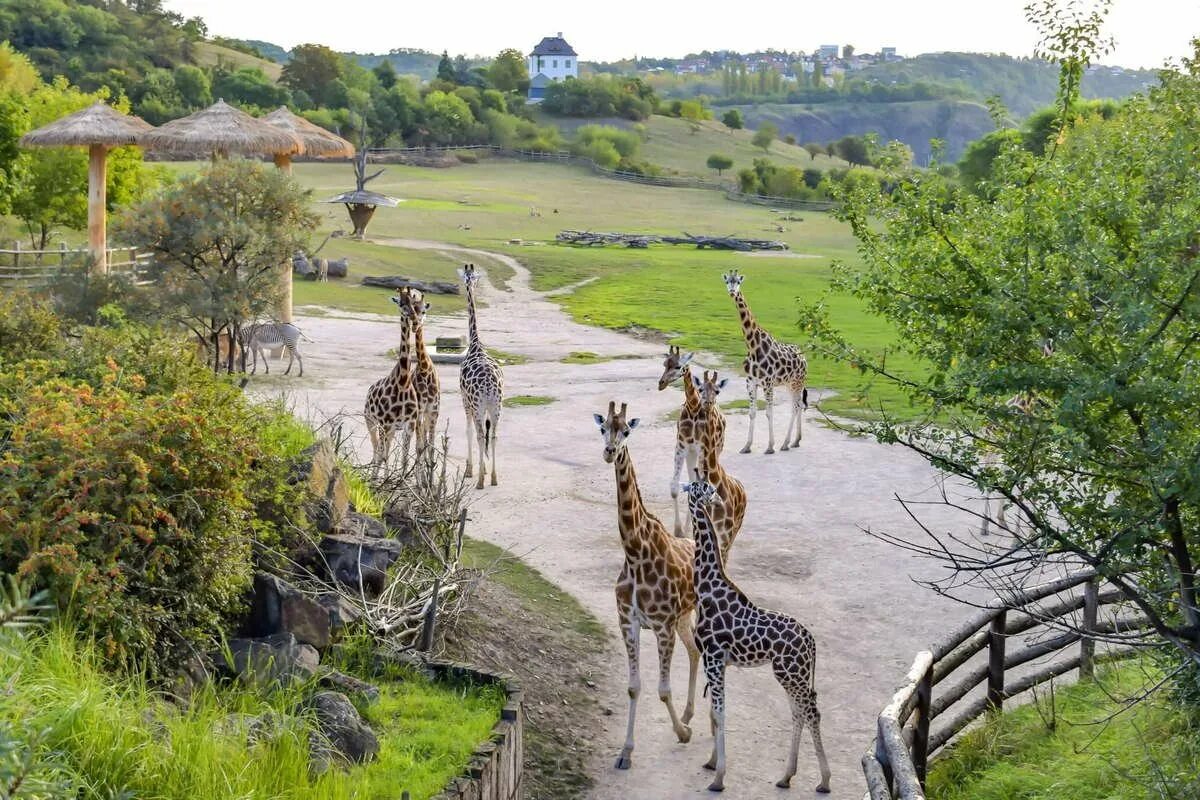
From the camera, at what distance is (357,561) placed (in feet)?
34.2

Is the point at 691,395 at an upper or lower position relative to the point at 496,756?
upper

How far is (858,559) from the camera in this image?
47.8 ft

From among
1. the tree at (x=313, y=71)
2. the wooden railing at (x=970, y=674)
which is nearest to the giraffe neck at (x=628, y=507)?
the wooden railing at (x=970, y=674)

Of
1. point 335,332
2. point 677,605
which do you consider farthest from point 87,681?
point 335,332

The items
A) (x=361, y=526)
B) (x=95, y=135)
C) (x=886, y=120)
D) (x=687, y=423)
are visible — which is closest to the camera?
(x=361, y=526)

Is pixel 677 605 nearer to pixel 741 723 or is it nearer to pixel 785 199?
pixel 741 723

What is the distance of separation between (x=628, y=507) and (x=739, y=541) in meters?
5.07

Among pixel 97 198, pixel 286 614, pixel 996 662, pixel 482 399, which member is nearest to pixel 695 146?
pixel 97 198

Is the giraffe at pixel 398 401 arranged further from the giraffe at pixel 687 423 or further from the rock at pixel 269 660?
the rock at pixel 269 660

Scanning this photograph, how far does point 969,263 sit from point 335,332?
2448 centimetres

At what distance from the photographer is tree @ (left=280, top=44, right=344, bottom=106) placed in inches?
3679

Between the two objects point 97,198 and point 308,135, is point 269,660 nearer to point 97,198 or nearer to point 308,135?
point 97,198

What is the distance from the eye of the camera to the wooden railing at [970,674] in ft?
24.0

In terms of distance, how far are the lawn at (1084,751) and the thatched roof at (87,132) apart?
72.2 ft
